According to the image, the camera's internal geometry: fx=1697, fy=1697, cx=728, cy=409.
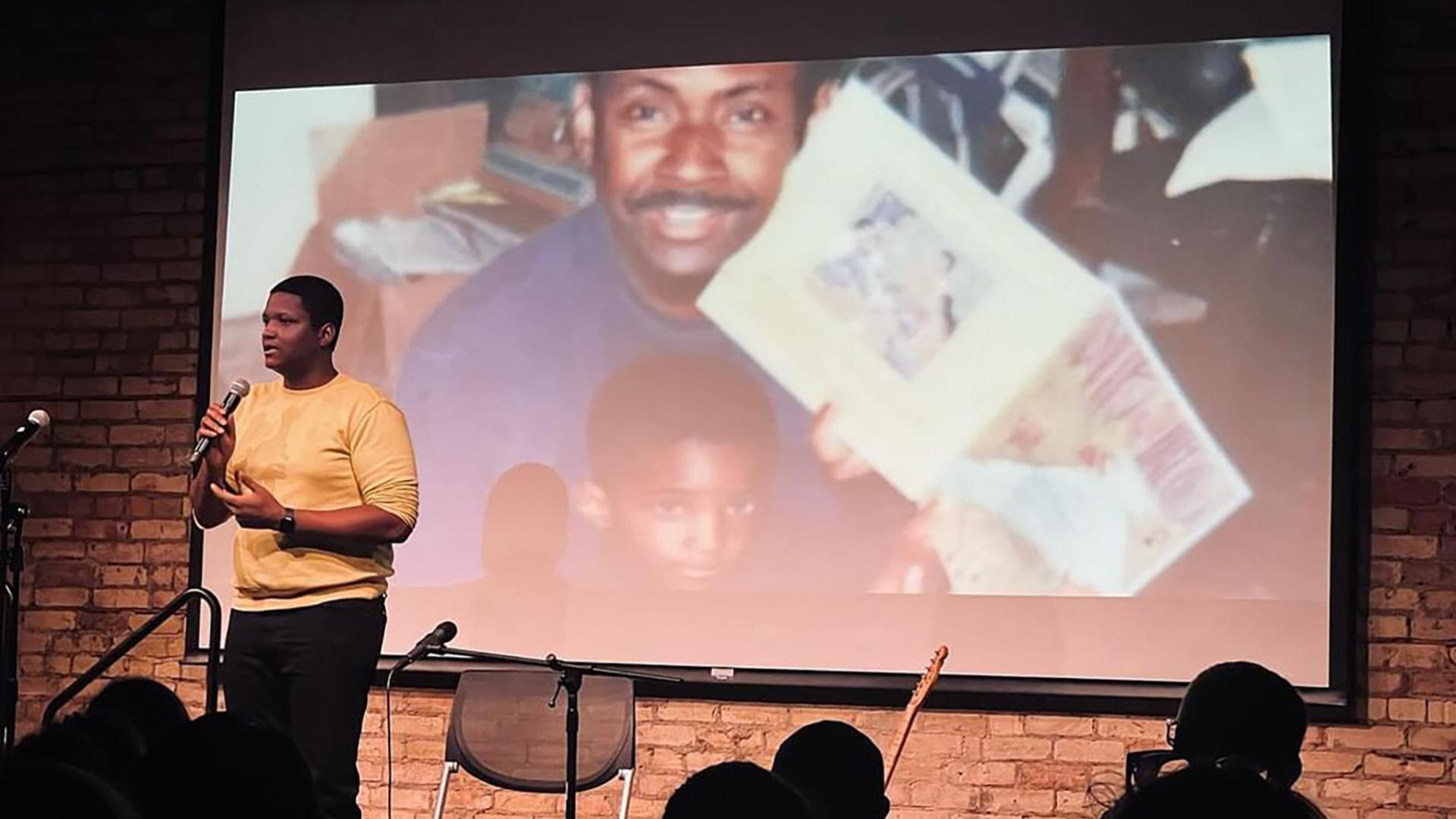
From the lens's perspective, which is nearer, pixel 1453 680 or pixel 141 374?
pixel 1453 680

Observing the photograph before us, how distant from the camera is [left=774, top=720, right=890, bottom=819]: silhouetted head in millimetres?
3023

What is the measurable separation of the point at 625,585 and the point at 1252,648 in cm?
185

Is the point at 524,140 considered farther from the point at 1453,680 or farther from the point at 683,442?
the point at 1453,680

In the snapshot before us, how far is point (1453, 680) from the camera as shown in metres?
4.68

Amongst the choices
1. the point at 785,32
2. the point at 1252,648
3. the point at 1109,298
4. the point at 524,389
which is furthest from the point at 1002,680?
the point at 785,32

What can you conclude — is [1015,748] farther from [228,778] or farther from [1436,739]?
[228,778]

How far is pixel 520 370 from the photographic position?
5371 millimetres

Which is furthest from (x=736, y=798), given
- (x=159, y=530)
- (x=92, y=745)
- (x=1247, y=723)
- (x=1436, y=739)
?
(x=159, y=530)

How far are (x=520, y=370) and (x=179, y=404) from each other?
49.1 inches

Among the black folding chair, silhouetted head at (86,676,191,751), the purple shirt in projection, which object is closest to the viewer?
silhouetted head at (86,676,191,751)

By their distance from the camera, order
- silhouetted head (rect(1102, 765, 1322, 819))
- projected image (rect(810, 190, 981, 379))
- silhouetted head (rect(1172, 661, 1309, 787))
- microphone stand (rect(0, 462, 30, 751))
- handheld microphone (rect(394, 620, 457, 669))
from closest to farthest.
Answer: silhouetted head (rect(1102, 765, 1322, 819))
silhouetted head (rect(1172, 661, 1309, 787))
handheld microphone (rect(394, 620, 457, 669))
microphone stand (rect(0, 462, 30, 751))
projected image (rect(810, 190, 981, 379))

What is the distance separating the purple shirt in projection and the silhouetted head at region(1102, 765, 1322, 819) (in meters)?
3.62

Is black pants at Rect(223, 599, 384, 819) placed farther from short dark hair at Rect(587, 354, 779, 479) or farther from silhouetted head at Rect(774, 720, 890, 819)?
short dark hair at Rect(587, 354, 779, 479)

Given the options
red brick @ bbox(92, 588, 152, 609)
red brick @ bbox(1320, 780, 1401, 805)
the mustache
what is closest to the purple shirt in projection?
the mustache
